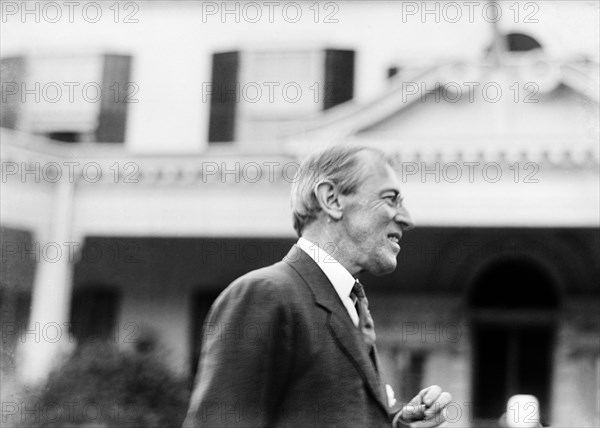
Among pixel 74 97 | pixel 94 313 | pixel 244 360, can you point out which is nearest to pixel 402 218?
pixel 244 360

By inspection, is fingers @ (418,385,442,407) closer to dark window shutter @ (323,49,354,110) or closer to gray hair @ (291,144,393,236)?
gray hair @ (291,144,393,236)

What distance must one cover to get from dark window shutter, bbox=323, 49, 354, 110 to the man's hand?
8.19 m

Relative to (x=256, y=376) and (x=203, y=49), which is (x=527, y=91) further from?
(x=256, y=376)

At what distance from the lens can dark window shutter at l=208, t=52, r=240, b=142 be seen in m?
10.3

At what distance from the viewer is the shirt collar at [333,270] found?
2105 millimetres

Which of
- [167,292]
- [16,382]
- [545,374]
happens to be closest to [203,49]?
[167,292]

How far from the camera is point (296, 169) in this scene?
928 centimetres

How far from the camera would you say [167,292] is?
10.5 metres

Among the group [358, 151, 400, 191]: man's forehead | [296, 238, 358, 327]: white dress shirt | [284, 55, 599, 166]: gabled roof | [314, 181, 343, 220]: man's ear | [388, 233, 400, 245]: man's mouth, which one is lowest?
[296, 238, 358, 327]: white dress shirt

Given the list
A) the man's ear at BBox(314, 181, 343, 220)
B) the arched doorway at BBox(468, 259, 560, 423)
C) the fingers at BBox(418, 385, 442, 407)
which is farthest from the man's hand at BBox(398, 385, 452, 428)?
the arched doorway at BBox(468, 259, 560, 423)

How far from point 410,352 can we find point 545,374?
1230 mm

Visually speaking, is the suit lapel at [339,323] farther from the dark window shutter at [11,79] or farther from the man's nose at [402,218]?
the dark window shutter at [11,79]

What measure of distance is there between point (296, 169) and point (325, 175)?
7136mm

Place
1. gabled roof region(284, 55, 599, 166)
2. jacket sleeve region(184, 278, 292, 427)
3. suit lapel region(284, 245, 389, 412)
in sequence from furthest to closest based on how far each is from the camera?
gabled roof region(284, 55, 599, 166), suit lapel region(284, 245, 389, 412), jacket sleeve region(184, 278, 292, 427)
